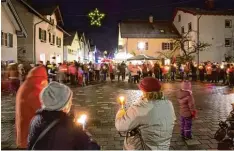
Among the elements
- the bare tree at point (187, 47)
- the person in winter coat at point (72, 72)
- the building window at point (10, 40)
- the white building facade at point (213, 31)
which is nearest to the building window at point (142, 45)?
the bare tree at point (187, 47)

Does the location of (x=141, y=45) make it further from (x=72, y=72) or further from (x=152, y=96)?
(x=152, y=96)

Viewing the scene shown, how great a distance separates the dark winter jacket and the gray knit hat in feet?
0.24

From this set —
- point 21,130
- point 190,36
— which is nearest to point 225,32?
point 190,36

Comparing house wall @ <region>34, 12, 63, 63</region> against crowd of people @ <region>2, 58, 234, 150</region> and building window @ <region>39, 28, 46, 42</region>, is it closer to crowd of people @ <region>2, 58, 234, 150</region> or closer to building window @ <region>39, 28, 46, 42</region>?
building window @ <region>39, 28, 46, 42</region>

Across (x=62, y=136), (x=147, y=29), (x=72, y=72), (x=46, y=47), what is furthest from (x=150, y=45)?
(x=62, y=136)

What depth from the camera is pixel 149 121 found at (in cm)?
373

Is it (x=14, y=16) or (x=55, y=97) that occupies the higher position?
(x=14, y=16)

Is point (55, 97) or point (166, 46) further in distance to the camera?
point (166, 46)

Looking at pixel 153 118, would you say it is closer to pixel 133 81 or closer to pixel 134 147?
pixel 134 147

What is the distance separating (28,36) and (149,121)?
97.7 ft

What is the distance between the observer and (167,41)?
53344 mm

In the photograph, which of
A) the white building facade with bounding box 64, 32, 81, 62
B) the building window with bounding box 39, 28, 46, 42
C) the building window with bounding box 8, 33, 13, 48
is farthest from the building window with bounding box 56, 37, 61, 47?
the building window with bounding box 8, 33, 13, 48

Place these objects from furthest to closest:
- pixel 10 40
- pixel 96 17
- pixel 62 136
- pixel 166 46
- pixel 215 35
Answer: pixel 166 46 → pixel 215 35 → pixel 10 40 → pixel 96 17 → pixel 62 136

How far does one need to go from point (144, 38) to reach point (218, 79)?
78.7 feet
